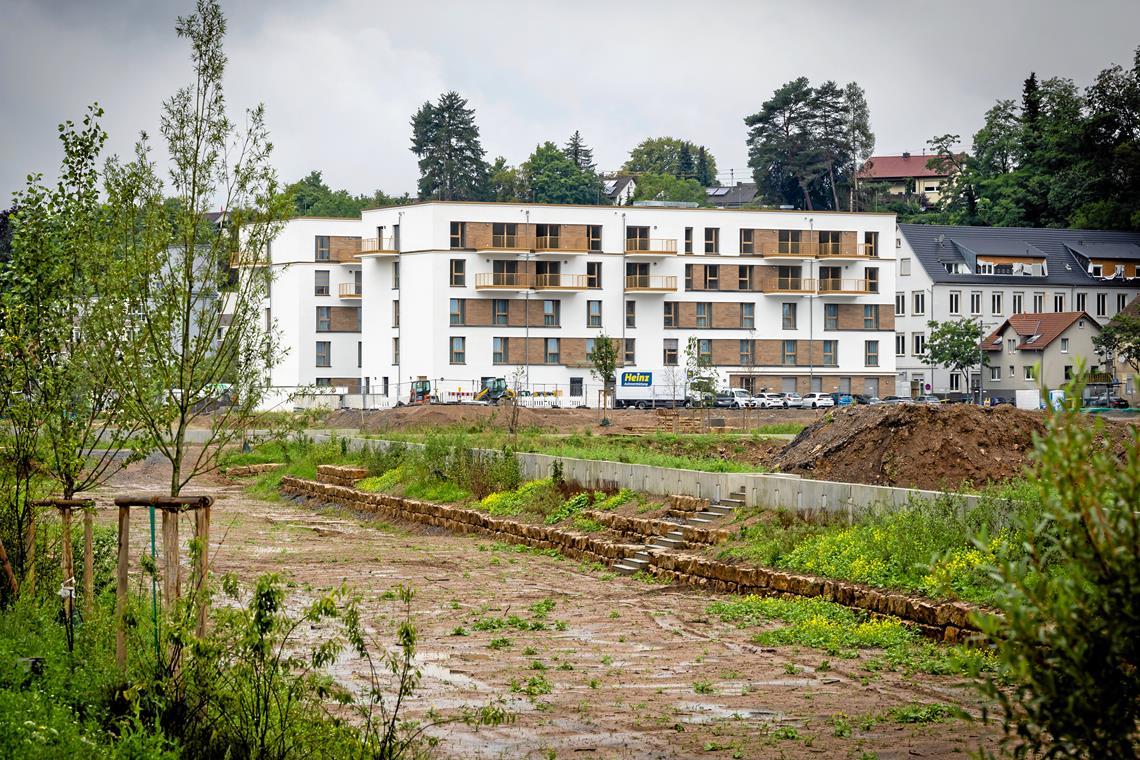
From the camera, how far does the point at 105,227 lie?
585 inches

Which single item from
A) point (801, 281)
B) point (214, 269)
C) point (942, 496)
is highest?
point (801, 281)

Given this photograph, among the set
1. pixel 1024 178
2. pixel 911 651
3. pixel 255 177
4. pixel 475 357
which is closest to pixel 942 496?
pixel 911 651

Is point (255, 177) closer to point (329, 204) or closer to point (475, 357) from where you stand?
point (475, 357)

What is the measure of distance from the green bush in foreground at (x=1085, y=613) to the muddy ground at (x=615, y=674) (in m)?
6.97

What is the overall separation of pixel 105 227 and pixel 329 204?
5193 inches

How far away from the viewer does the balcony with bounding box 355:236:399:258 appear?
82.3 m

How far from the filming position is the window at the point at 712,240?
85.3 meters

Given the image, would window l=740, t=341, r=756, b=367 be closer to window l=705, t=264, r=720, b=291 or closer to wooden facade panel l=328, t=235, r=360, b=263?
window l=705, t=264, r=720, b=291

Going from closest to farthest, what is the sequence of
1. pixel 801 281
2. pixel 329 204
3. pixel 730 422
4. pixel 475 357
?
pixel 730 422 < pixel 475 357 < pixel 801 281 < pixel 329 204

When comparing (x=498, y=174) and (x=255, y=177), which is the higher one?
(x=498, y=174)

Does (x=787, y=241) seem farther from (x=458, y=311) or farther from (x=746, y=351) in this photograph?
(x=458, y=311)

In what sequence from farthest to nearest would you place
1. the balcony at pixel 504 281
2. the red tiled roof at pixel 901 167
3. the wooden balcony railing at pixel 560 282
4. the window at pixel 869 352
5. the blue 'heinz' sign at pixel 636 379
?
the red tiled roof at pixel 901 167, the window at pixel 869 352, the wooden balcony railing at pixel 560 282, the blue 'heinz' sign at pixel 636 379, the balcony at pixel 504 281

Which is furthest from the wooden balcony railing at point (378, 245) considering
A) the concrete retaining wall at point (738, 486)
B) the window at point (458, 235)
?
the concrete retaining wall at point (738, 486)

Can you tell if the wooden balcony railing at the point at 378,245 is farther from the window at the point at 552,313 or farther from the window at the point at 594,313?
the window at the point at 594,313
